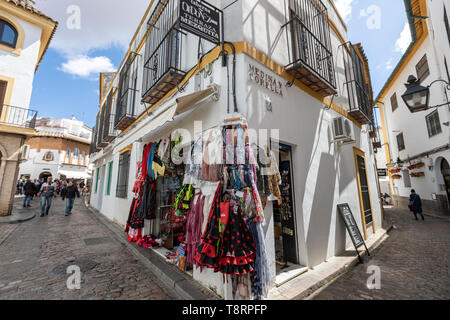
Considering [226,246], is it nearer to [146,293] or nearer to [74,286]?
[146,293]

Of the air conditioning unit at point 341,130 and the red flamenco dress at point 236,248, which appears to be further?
the air conditioning unit at point 341,130

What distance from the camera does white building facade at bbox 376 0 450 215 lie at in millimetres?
10242

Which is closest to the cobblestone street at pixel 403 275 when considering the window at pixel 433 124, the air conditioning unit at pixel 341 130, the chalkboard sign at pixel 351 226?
the chalkboard sign at pixel 351 226

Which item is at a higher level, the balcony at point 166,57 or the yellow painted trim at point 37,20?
the yellow painted trim at point 37,20

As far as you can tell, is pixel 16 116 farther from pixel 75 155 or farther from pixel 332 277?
pixel 75 155

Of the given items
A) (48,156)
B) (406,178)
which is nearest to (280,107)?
(406,178)

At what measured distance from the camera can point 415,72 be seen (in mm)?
13703

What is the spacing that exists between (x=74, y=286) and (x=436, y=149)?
1761cm

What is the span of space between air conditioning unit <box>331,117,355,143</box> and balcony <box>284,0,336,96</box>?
2.71 ft

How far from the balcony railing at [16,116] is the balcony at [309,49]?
13.5m

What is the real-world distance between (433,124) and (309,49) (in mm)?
13066

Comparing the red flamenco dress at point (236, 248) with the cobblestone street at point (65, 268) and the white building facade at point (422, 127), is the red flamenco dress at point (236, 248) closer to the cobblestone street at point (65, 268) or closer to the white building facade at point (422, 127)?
the cobblestone street at point (65, 268)

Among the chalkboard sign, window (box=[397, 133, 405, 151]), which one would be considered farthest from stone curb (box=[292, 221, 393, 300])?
window (box=[397, 133, 405, 151])

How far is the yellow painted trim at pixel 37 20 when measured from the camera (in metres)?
11.0
